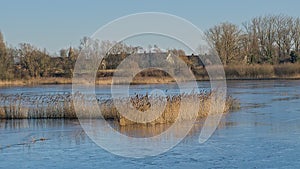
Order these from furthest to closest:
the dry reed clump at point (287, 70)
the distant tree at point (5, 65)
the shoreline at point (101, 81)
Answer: the dry reed clump at point (287, 70)
the distant tree at point (5, 65)
the shoreline at point (101, 81)

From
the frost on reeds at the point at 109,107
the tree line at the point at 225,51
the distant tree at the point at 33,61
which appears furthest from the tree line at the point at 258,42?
the frost on reeds at the point at 109,107

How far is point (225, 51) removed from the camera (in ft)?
159

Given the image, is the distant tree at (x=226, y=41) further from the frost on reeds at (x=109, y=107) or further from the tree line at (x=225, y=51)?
the frost on reeds at (x=109, y=107)

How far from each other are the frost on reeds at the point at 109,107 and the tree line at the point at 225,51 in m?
21.7

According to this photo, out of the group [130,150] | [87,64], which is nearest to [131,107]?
[130,150]

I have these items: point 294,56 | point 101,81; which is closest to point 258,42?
point 294,56

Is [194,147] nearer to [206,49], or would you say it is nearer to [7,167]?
[7,167]

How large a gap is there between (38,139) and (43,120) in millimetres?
4384

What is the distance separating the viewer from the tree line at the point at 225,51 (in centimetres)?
4519

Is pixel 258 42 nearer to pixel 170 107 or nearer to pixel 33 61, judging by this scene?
pixel 33 61

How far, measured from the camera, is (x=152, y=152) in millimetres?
9719

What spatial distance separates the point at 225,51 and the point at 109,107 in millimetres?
33705

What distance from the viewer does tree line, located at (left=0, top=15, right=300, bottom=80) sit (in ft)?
148

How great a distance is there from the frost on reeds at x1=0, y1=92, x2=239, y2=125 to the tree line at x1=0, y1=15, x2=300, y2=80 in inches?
855
